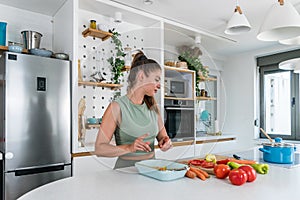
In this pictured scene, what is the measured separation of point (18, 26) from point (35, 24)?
0.56 feet

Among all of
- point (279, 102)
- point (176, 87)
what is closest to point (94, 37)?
point (176, 87)

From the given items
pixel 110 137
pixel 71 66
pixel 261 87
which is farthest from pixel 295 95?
pixel 110 137

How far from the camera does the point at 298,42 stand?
68.5 inches

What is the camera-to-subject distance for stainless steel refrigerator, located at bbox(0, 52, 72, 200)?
6.31ft

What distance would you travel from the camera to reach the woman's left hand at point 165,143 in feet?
4.02

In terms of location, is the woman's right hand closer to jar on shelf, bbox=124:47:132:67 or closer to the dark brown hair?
the dark brown hair

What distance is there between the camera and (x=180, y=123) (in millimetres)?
1264

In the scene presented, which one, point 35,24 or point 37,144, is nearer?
point 37,144

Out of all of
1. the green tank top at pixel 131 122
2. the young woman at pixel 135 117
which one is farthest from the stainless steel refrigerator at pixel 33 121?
the green tank top at pixel 131 122

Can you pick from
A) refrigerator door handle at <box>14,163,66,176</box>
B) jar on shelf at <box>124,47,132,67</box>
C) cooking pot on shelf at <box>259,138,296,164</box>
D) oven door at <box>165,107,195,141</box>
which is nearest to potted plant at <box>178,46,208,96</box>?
oven door at <box>165,107,195,141</box>

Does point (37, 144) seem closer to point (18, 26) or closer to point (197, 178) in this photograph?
point (18, 26)

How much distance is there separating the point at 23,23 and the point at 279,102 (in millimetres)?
3757

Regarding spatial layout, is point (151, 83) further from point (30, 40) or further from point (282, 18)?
point (30, 40)

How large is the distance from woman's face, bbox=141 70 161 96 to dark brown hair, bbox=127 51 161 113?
16 mm
